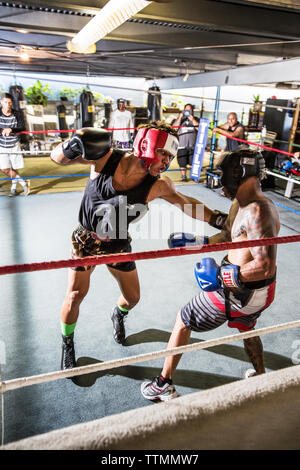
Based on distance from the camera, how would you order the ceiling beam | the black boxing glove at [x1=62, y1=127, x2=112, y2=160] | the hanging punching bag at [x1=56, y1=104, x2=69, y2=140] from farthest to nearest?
the hanging punching bag at [x1=56, y1=104, x2=69, y2=140]
the ceiling beam
the black boxing glove at [x1=62, y1=127, x2=112, y2=160]

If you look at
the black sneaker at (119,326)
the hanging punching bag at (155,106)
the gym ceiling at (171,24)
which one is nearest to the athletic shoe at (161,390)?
the black sneaker at (119,326)

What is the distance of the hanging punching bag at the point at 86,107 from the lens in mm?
7124

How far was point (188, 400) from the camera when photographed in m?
0.76

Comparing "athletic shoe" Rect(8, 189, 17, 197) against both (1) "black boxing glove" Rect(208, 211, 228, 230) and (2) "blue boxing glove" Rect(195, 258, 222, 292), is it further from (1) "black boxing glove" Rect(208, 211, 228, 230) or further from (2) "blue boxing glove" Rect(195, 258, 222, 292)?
(2) "blue boxing glove" Rect(195, 258, 222, 292)

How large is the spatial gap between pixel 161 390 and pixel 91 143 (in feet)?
3.84

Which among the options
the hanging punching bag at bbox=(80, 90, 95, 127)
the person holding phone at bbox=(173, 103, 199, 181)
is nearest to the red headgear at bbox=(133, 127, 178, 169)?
the person holding phone at bbox=(173, 103, 199, 181)

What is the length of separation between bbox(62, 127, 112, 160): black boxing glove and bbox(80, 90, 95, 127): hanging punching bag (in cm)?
619

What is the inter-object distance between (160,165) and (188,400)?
1.07 m

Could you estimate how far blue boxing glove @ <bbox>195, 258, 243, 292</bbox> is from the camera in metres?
1.22

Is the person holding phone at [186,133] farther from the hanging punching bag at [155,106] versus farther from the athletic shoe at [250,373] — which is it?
the athletic shoe at [250,373]

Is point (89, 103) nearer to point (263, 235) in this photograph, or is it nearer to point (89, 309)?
point (89, 309)

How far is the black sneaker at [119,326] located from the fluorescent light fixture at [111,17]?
5.73 feet

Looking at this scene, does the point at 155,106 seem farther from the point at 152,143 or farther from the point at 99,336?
the point at 99,336
